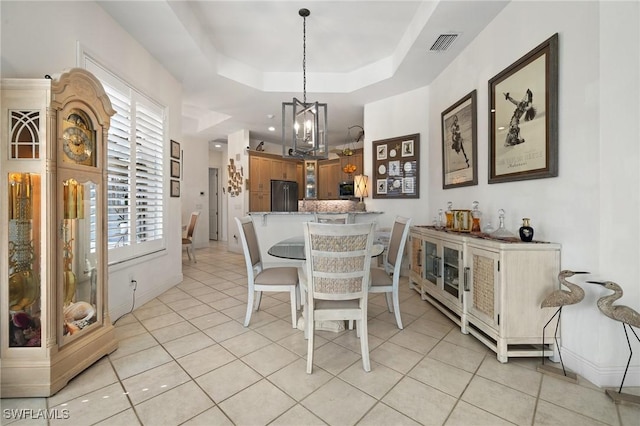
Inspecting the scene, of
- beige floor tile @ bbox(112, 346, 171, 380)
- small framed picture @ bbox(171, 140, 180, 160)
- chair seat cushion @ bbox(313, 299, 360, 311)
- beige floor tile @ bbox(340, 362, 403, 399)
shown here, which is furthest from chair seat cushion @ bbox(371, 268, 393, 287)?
small framed picture @ bbox(171, 140, 180, 160)

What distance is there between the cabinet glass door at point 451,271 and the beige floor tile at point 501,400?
878 mm

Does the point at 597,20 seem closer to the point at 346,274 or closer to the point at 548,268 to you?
the point at 548,268

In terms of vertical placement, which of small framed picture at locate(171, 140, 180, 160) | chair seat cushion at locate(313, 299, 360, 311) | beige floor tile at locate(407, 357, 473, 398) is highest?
small framed picture at locate(171, 140, 180, 160)

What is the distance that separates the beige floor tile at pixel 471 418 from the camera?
1.37 meters

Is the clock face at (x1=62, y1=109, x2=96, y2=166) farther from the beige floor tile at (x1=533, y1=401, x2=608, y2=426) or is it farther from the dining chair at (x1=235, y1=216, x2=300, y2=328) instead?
the beige floor tile at (x1=533, y1=401, x2=608, y2=426)

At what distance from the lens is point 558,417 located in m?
1.41

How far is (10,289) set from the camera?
1.55 m

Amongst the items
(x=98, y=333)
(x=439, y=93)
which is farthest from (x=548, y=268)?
(x=98, y=333)

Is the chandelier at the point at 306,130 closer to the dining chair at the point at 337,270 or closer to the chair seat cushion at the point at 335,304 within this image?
the dining chair at the point at 337,270

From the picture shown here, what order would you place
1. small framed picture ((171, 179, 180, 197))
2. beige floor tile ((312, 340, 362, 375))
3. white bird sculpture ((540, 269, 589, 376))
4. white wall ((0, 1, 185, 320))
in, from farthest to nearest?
small framed picture ((171, 179, 180, 197))
beige floor tile ((312, 340, 362, 375))
white wall ((0, 1, 185, 320))
white bird sculpture ((540, 269, 589, 376))

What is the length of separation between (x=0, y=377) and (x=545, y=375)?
3309 millimetres

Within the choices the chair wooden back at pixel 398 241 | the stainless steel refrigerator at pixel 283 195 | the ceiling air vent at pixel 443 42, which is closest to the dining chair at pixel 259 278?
the chair wooden back at pixel 398 241

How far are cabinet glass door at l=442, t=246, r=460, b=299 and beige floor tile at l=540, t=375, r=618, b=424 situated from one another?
87 cm

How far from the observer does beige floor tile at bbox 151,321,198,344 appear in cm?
228
